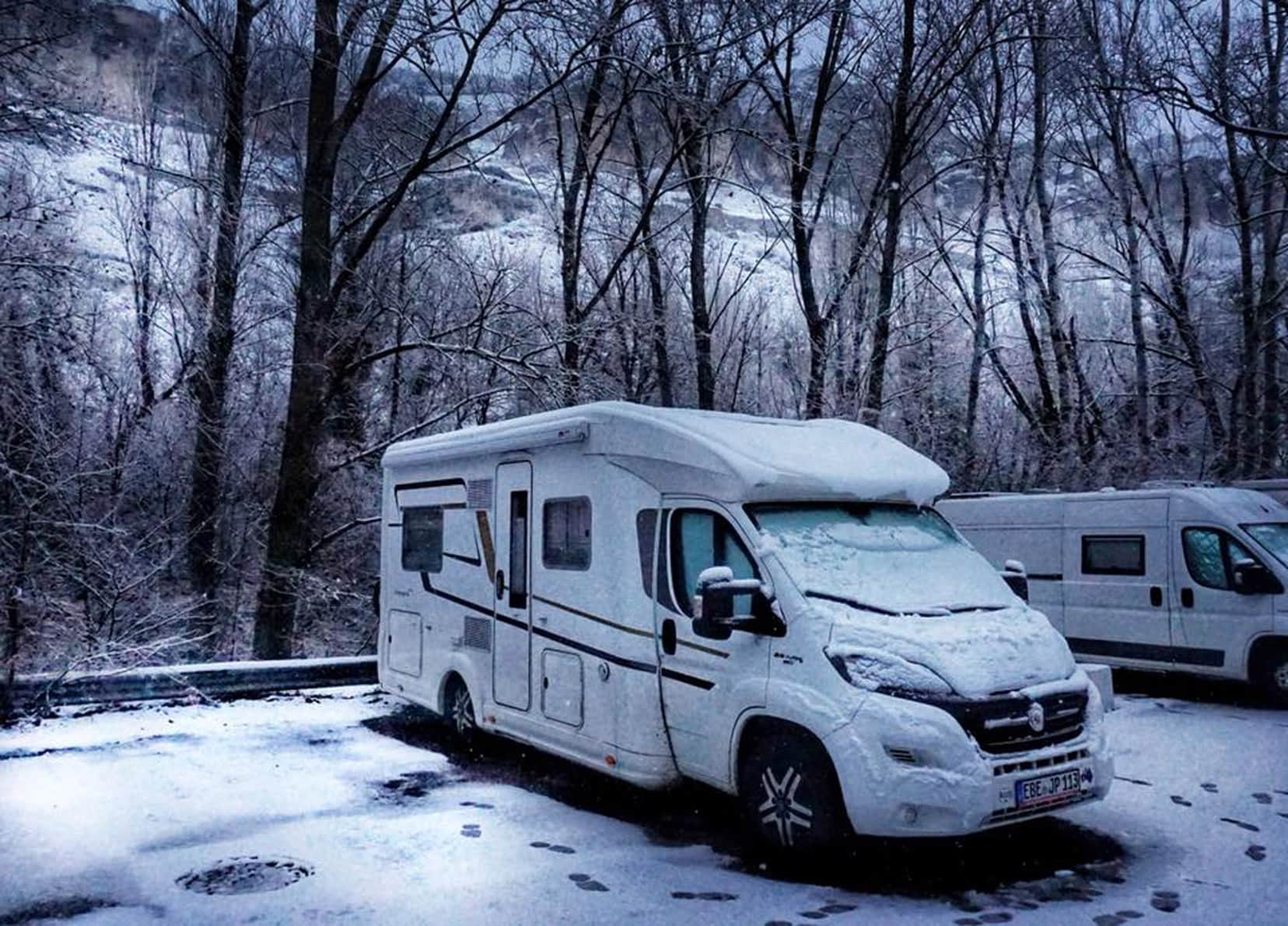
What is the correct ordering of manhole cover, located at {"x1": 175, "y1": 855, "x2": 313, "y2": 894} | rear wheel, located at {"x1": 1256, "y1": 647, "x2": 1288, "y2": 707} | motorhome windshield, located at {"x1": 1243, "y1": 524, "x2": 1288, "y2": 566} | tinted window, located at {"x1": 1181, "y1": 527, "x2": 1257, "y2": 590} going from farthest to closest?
tinted window, located at {"x1": 1181, "y1": 527, "x2": 1257, "y2": 590}
motorhome windshield, located at {"x1": 1243, "y1": 524, "x2": 1288, "y2": 566}
rear wheel, located at {"x1": 1256, "y1": 647, "x2": 1288, "y2": 707}
manhole cover, located at {"x1": 175, "y1": 855, "x2": 313, "y2": 894}

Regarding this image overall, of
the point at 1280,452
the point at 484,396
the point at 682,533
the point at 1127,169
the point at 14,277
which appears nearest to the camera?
the point at 682,533

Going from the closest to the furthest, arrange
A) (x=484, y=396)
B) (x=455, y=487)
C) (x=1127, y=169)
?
1. (x=455, y=487)
2. (x=484, y=396)
3. (x=1127, y=169)

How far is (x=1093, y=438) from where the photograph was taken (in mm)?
22125

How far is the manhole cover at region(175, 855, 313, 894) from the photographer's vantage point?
5645 millimetres

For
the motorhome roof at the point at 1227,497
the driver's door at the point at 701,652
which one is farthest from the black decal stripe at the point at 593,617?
the motorhome roof at the point at 1227,497

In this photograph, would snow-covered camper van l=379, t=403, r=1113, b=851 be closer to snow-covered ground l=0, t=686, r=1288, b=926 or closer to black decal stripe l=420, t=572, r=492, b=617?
black decal stripe l=420, t=572, r=492, b=617

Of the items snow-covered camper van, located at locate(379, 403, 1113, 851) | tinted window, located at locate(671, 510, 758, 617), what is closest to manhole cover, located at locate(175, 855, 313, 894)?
snow-covered camper van, located at locate(379, 403, 1113, 851)

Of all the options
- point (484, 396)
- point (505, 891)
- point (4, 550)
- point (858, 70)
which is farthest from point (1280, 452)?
point (4, 550)

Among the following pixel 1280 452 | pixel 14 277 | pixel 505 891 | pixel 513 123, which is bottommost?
pixel 505 891

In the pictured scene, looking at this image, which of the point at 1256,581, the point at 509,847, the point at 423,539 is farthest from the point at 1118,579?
the point at 509,847

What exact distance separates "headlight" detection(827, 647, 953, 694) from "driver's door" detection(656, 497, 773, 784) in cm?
53

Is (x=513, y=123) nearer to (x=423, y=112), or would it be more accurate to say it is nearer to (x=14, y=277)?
(x=423, y=112)

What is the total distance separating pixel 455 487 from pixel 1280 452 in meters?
17.1

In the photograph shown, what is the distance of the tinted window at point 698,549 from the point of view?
262 inches
